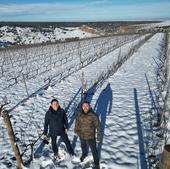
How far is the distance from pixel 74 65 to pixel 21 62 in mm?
5495

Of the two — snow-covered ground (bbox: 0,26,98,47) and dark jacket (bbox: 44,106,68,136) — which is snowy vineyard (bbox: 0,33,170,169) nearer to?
dark jacket (bbox: 44,106,68,136)

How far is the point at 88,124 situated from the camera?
20.7 ft

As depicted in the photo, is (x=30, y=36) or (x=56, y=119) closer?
(x=56, y=119)

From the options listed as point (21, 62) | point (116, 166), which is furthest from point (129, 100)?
point (21, 62)

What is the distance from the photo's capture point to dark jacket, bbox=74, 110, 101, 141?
6266 mm

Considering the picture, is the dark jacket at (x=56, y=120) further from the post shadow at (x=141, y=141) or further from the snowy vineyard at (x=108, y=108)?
the post shadow at (x=141, y=141)

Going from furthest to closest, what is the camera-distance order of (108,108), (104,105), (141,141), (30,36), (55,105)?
(30,36) → (104,105) → (108,108) → (141,141) → (55,105)

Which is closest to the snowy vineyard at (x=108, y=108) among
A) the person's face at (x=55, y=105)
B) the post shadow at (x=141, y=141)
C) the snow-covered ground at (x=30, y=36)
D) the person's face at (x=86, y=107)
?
the post shadow at (x=141, y=141)

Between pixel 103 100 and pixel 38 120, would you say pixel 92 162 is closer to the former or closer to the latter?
pixel 38 120

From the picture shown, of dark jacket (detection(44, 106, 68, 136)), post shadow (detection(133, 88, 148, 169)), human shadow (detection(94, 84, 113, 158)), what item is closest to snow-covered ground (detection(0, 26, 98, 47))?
human shadow (detection(94, 84, 113, 158))

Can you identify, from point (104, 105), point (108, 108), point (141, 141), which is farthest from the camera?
point (104, 105)

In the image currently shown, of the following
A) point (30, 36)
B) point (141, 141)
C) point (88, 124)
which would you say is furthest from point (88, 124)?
point (30, 36)

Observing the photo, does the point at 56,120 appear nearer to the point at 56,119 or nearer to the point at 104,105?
the point at 56,119

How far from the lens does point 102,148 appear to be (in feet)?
25.1
